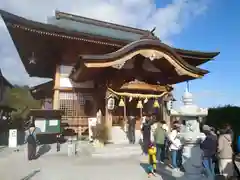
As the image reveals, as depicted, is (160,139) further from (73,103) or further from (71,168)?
(73,103)

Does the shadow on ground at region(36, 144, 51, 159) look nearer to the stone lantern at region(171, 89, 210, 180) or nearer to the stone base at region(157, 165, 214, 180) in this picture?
the stone base at region(157, 165, 214, 180)

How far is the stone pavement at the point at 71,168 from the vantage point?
7.29m

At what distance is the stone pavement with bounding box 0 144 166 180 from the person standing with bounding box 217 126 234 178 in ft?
5.96

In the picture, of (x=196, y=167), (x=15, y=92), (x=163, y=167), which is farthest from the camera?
(x=15, y=92)

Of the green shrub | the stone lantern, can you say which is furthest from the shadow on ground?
the stone lantern

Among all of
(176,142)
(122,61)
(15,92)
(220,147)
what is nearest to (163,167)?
(176,142)

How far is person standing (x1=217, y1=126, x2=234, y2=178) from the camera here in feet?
20.5

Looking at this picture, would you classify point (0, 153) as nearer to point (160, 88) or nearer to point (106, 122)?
point (106, 122)

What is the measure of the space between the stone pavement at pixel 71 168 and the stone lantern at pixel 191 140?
1557mm

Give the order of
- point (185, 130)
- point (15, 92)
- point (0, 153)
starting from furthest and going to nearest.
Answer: point (15, 92) < point (0, 153) < point (185, 130)

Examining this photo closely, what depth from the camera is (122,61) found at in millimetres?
11781

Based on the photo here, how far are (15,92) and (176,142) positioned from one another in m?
36.8

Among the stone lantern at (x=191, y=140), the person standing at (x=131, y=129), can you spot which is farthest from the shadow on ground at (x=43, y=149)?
the stone lantern at (x=191, y=140)

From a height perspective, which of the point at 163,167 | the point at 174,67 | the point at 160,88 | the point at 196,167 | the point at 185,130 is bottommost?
the point at 163,167
